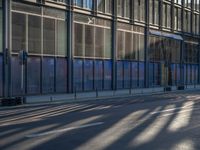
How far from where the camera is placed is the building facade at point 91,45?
1222 inches

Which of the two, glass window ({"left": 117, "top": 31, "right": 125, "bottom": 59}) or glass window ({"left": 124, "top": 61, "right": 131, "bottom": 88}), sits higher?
glass window ({"left": 117, "top": 31, "right": 125, "bottom": 59})

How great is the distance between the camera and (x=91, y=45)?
39.0 metres

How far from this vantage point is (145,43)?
47438 mm

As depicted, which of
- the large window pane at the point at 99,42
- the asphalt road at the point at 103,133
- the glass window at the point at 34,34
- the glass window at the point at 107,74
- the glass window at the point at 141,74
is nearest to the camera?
the asphalt road at the point at 103,133

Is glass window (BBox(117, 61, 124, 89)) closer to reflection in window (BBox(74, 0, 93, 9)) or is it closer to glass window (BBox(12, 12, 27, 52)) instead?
reflection in window (BBox(74, 0, 93, 9))

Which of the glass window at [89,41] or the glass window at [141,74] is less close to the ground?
the glass window at [89,41]

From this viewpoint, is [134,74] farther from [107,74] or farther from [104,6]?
[104,6]

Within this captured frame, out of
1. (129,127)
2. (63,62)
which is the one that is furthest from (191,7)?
(129,127)

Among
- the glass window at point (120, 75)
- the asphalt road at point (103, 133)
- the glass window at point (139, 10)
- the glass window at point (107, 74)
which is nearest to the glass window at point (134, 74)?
the glass window at point (120, 75)

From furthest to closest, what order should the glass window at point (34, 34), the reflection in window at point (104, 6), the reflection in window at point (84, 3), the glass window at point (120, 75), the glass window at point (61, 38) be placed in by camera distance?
the glass window at point (120, 75) → the reflection in window at point (104, 6) → the reflection in window at point (84, 3) → the glass window at point (61, 38) → the glass window at point (34, 34)

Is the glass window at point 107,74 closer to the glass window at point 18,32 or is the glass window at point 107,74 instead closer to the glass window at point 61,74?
the glass window at point 61,74

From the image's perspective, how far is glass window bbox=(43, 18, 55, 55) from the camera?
3378cm

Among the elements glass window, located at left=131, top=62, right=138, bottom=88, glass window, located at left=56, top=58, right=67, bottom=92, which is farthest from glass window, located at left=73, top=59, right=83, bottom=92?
glass window, located at left=131, top=62, right=138, bottom=88

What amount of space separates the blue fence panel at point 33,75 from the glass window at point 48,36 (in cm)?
134
